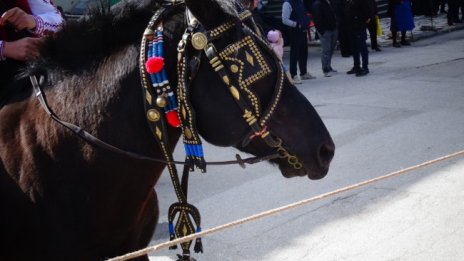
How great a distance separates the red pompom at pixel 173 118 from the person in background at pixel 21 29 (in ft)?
2.28

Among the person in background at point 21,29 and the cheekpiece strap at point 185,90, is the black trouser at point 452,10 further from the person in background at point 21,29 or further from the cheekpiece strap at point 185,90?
the cheekpiece strap at point 185,90

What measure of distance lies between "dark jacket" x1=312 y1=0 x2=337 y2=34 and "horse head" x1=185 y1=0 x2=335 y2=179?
32.6 ft

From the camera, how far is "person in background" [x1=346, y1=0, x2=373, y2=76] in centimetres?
1128

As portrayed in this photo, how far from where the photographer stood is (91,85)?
214 centimetres

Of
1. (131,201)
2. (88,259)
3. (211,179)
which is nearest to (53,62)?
(131,201)

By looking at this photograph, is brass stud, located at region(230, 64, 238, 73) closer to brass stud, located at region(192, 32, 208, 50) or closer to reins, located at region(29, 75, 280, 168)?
brass stud, located at region(192, 32, 208, 50)

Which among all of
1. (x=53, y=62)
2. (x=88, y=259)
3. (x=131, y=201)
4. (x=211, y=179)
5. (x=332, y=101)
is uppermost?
(x=53, y=62)

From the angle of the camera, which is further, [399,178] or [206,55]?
[399,178]

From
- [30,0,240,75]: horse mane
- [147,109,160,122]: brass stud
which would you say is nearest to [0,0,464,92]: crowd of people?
[30,0,240,75]: horse mane

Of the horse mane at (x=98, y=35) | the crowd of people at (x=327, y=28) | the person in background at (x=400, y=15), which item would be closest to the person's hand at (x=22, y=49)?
the horse mane at (x=98, y=35)

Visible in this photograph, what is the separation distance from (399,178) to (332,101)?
3.87m

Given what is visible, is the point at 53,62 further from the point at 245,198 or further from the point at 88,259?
the point at 245,198

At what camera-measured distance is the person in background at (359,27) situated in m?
11.3

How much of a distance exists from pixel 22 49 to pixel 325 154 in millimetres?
1395
